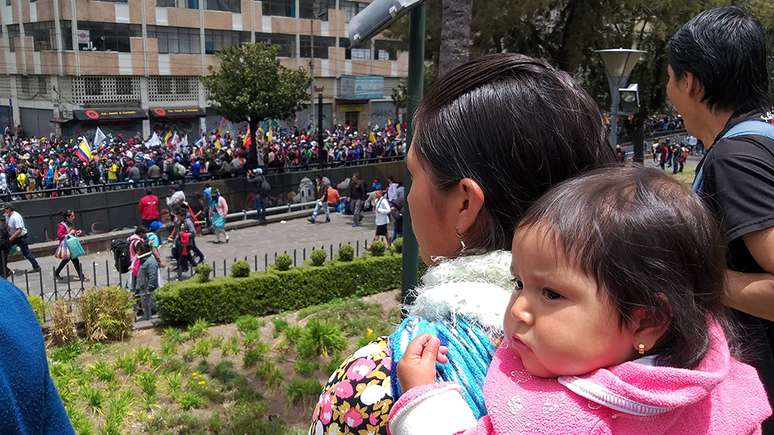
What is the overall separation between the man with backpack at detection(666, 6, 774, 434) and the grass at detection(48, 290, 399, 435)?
495cm

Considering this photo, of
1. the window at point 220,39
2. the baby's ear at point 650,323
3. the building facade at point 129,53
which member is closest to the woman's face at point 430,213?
the baby's ear at point 650,323

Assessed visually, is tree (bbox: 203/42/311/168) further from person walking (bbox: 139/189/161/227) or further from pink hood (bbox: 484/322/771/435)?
pink hood (bbox: 484/322/771/435)

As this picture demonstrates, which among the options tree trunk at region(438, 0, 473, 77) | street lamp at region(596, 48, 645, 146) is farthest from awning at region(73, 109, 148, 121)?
tree trunk at region(438, 0, 473, 77)

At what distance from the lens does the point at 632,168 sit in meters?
1.33

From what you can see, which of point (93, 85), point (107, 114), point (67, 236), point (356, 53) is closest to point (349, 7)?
point (356, 53)

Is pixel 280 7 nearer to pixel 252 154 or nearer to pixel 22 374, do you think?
pixel 252 154

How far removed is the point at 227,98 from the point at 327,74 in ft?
68.8

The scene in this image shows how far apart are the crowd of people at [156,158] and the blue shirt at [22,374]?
1783 cm

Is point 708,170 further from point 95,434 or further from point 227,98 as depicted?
point 227,98

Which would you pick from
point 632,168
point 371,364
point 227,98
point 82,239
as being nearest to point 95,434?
point 371,364

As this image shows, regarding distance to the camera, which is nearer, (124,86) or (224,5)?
(124,86)

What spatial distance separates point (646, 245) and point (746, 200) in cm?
92

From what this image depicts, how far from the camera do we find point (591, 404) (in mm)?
1170

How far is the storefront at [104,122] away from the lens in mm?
36188
